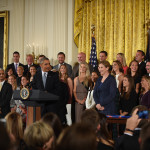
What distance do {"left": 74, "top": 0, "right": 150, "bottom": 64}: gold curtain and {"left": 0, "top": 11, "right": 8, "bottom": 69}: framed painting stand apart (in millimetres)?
2767

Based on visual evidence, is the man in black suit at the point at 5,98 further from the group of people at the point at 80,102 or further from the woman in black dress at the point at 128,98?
the woman in black dress at the point at 128,98

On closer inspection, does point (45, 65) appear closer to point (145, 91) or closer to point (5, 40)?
point (145, 91)

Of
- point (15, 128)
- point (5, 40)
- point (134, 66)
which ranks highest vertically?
point (5, 40)

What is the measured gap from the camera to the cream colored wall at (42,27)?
10.5 meters

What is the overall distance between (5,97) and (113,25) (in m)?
4.39

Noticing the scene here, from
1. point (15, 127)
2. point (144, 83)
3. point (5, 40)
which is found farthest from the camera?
point (5, 40)

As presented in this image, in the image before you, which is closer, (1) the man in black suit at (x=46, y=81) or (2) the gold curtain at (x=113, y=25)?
(1) the man in black suit at (x=46, y=81)

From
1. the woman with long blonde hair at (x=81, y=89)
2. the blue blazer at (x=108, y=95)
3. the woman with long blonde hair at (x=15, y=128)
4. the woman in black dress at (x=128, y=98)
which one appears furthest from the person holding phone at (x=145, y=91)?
the woman with long blonde hair at (x=15, y=128)

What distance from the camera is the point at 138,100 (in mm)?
6328

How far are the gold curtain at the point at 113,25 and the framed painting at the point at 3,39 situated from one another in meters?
2.77

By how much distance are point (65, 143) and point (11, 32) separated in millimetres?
10383

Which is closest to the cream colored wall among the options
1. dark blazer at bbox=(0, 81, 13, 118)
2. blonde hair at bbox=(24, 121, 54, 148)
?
dark blazer at bbox=(0, 81, 13, 118)

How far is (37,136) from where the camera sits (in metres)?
2.39

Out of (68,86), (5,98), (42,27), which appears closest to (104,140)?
(68,86)
